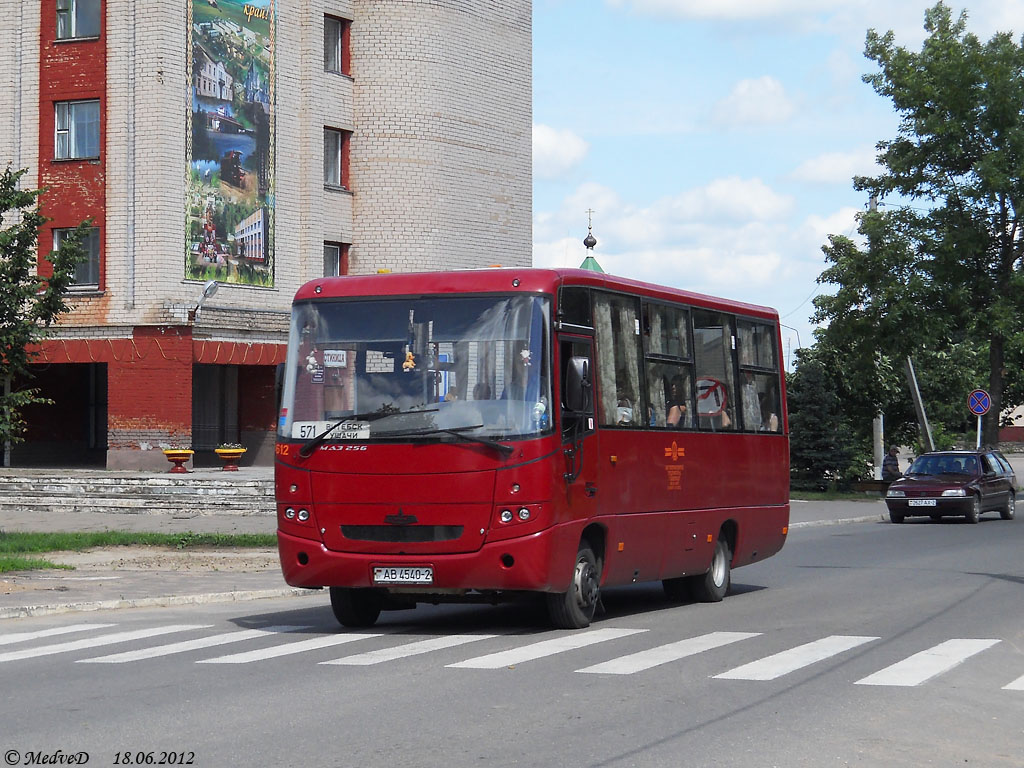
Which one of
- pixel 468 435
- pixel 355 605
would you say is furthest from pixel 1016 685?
pixel 355 605

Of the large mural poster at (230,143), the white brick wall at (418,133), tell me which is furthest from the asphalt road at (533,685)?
the white brick wall at (418,133)

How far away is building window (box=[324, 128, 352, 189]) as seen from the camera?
45.3 meters

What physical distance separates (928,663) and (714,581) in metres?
5.41

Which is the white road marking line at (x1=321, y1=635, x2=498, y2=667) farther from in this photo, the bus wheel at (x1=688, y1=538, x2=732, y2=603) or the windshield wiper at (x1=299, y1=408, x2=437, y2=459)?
the bus wheel at (x1=688, y1=538, x2=732, y2=603)

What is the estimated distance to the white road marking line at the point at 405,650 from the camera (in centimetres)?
1154

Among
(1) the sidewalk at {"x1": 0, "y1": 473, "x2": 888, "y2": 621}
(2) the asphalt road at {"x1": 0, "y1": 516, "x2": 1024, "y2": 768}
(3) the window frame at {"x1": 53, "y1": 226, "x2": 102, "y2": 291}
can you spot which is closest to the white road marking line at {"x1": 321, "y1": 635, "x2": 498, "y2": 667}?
(2) the asphalt road at {"x1": 0, "y1": 516, "x2": 1024, "y2": 768}

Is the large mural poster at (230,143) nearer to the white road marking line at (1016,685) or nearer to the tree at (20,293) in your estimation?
the tree at (20,293)

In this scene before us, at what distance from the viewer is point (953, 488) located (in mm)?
32875

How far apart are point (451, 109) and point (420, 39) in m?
2.23

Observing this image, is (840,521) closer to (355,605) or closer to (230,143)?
(230,143)

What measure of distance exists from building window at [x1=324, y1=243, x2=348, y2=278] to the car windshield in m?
18.6

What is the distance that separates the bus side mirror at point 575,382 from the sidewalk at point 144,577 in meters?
5.90

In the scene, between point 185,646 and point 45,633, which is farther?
point 45,633

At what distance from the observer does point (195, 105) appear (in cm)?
4012
